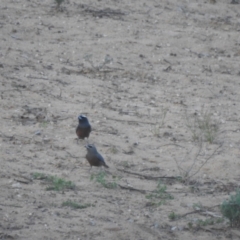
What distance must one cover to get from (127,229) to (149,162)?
1.70 m

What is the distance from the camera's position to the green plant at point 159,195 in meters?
7.31

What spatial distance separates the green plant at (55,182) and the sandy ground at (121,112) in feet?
0.18

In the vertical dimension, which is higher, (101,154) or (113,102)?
(113,102)

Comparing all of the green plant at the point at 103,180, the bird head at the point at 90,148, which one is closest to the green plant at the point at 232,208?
the green plant at the point at 103,180

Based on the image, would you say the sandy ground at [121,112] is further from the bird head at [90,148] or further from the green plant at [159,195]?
the bird head at [90,148]

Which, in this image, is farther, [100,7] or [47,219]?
[100,7]

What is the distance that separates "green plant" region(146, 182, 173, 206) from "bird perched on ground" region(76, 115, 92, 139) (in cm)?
107

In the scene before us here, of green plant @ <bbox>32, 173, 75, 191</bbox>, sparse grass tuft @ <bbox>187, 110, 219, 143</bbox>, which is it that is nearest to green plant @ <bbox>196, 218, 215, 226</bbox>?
green plant @ <bbox>32, 173, 75, 191</bbox>

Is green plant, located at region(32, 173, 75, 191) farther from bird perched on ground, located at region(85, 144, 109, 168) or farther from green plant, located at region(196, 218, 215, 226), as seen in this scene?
green plant, located at region(196, 218, 215, 226)

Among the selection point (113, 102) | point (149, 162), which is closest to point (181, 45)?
point (113, 102)

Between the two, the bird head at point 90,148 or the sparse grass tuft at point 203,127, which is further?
the sparse grass tuft at point 203,127

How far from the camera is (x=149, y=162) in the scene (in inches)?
326

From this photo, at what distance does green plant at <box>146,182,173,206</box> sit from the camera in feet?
24.0

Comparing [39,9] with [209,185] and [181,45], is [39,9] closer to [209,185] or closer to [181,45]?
[181,45]
